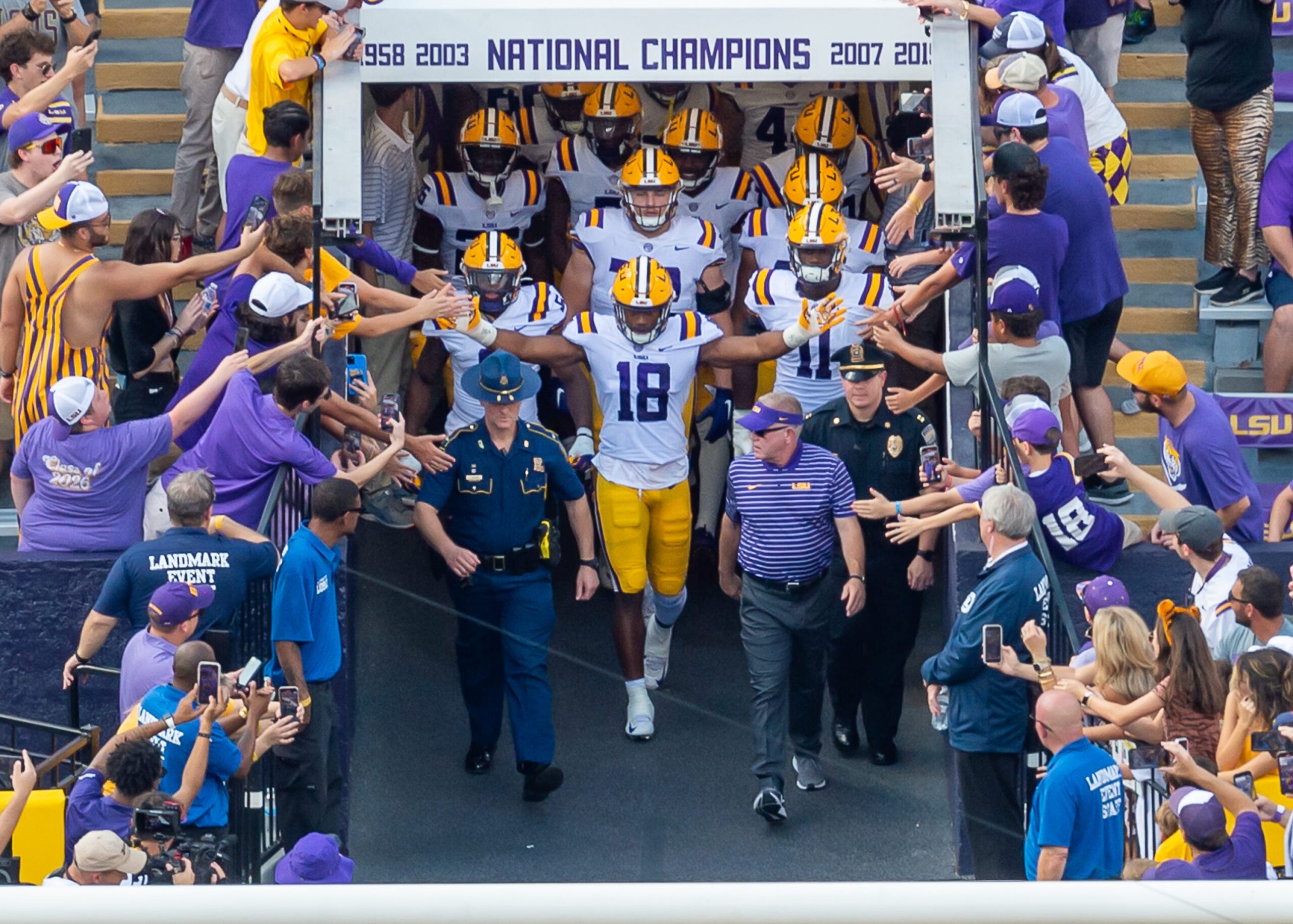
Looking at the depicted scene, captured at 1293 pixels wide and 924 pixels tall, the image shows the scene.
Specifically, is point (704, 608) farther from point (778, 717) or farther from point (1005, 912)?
point (1005, 912)

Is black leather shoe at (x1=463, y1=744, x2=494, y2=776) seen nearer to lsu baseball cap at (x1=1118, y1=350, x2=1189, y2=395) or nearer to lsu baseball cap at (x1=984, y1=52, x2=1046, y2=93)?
lsu baseball cap at (x1=1118, y1=350, x2=1189, y2=395)

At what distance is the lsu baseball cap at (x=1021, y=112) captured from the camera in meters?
8.48

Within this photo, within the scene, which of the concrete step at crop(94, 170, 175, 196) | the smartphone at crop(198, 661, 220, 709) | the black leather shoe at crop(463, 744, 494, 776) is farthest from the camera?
the concrete step at crop(94, 170, 175, 196)

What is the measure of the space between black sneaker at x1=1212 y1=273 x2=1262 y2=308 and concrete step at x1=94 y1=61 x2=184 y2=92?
6078 millimetres

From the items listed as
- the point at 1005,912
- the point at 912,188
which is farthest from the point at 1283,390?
the point at 1005,912

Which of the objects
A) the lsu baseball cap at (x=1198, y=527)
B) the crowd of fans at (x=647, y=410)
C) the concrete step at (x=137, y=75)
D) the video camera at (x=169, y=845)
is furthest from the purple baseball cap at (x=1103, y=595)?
the concrete step at (x=137, y=75)

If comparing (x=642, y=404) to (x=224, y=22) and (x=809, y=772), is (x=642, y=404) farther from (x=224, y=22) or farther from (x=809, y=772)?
(x=224, y=22)

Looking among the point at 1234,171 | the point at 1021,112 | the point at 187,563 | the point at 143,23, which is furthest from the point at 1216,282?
the point at 143,23

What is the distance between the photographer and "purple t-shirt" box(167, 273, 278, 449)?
8.41 meters

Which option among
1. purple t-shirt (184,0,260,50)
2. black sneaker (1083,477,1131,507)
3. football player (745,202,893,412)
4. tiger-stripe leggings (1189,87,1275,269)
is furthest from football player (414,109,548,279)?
tiger-stripe leggings (1189,87,1275,269)

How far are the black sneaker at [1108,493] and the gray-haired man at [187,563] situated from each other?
4.12 m

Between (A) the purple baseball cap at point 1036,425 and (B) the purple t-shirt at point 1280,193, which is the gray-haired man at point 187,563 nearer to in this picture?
(A) the purple baseball cap at point 1036,425

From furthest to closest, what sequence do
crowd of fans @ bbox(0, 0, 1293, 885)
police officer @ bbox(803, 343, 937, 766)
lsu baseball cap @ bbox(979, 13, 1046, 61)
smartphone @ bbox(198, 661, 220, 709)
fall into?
lsu baseball cap @ bbox(979, 13, 1046, 61) < police officer @ bbox(803, 343, 937, 766) < crowd of fans @ bbox(0, 0, 1293, 885) < smartphone @ bbox(198, 661, 220, 709)

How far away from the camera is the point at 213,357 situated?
8578mm
